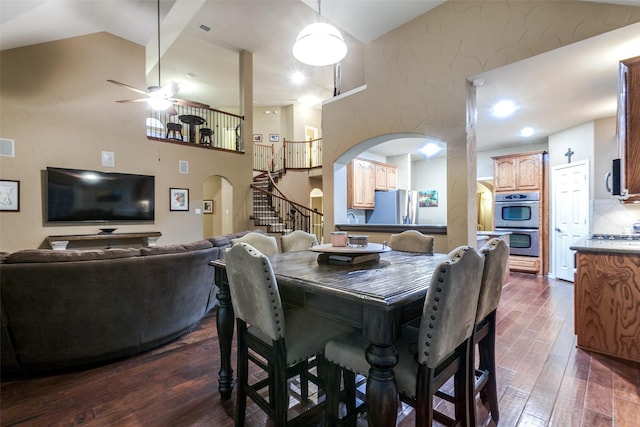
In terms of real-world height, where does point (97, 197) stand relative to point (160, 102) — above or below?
below

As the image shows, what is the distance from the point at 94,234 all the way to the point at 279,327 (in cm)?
547

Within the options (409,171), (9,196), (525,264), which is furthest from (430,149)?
(9,196)

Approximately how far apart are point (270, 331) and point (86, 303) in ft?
5.56

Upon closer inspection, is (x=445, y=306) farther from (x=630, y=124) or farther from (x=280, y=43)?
(x=280, y=43)

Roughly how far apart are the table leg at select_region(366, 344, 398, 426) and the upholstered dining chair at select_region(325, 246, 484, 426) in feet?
0.39

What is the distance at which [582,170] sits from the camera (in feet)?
15.3

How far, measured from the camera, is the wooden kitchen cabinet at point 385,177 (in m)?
6.32

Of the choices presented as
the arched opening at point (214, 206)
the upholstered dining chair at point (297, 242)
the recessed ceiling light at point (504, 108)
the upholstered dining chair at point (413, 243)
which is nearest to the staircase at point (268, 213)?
the arched opening at point (214, 206)

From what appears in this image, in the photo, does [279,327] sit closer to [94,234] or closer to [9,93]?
[94,234]

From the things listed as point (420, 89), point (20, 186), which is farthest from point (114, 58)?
point (420, 89)

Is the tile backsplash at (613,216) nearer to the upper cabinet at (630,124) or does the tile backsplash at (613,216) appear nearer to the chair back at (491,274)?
the upper cabinet at (630,124)

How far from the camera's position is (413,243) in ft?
8.52

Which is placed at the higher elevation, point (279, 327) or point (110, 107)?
point (110, 107)

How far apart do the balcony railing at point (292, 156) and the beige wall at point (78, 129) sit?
12.6ft
